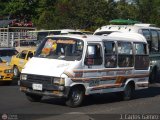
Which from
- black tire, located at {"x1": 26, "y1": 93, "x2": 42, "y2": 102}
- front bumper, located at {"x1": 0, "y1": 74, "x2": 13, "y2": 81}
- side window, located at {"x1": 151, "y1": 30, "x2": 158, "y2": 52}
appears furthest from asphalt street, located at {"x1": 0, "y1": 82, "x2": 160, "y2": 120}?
side window, located at {"x1": 151, "y1": 30, "x2": 158, "y2": 52}

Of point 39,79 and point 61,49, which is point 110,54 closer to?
point 61,49

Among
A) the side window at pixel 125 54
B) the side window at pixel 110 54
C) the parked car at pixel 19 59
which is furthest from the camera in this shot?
the parked car at pixel 19 59

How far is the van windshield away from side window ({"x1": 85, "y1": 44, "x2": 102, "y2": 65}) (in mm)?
303

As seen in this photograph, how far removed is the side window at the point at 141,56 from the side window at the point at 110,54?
4.70ft

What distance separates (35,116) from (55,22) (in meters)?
30.7

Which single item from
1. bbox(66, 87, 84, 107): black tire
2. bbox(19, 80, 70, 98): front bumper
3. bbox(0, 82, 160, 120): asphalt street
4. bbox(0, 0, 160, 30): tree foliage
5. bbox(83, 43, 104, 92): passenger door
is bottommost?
bbox(0, 82, 160, 120): asphalt street

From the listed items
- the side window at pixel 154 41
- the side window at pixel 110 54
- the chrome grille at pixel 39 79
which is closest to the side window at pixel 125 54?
the side window at pixel 110 54

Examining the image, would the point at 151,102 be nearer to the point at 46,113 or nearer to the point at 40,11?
the point at 46,113

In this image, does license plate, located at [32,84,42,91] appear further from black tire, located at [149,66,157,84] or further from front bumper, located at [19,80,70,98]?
black tire, located at [149,66,157,84]

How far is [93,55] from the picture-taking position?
14930 mm

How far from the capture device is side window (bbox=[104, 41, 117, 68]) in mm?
15498

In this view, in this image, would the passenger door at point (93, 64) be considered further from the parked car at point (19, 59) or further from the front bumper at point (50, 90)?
the parked car at point (19, 59)

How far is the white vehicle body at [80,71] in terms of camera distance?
14.0 metres

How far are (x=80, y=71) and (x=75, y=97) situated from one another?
2.47ft
